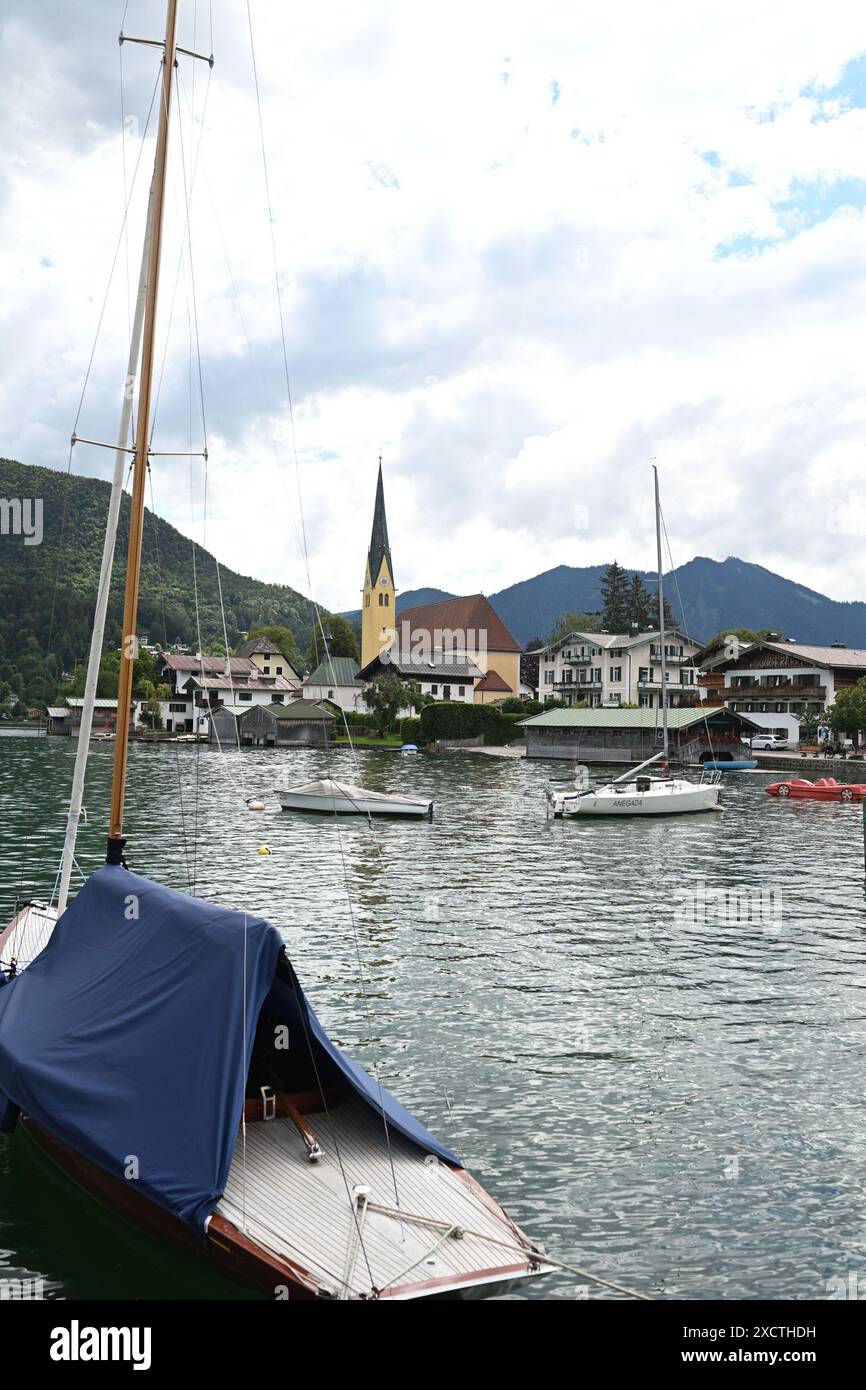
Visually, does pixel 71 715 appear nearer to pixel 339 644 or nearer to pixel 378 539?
pixel 339 644

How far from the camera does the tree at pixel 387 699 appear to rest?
410 feet

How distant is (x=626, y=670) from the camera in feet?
435

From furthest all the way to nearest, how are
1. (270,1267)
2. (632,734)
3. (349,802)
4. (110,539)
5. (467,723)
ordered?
(467,723), (632,734), (349,802), (110,539), (270,1267)

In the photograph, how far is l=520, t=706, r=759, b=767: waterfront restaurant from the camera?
310 ft

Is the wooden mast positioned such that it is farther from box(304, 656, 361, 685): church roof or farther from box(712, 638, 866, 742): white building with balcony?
box(304, 656, 361, 685): church roof

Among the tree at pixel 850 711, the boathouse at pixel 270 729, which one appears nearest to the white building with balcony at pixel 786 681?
the tree at pixel 850 711

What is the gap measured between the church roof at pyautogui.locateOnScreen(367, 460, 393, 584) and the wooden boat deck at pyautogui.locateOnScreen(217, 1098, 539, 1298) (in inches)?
6703

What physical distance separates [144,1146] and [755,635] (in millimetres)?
182346

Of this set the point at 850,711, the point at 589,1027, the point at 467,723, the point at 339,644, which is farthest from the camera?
the point at 339,644

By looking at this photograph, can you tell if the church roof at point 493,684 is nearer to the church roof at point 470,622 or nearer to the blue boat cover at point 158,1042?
the church roof at point 470,622

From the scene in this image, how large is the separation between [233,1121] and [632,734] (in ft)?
296

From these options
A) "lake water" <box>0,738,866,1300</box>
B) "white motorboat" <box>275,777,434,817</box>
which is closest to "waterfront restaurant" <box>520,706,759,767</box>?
"white motorboat" <box>275,777,434,817</box>

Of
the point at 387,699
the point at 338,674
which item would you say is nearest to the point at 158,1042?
the point at 387,699
